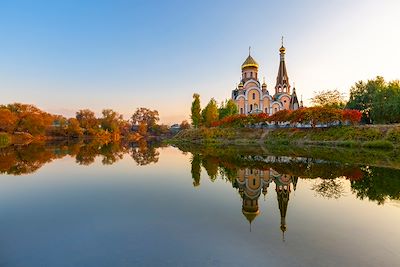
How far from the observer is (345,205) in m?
11.4

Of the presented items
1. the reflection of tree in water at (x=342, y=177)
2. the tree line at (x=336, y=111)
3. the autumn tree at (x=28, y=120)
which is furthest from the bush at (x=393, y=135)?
the autumn tree at (x=28, y=120)

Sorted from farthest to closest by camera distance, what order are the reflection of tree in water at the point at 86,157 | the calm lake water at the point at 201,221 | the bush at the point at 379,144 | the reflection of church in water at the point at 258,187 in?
the bush at the point at 379,144
the reflection of tree in water at the point at 86,157
the reflection of church in water at the point at 258,187
the calm lake water at the point at 201,221

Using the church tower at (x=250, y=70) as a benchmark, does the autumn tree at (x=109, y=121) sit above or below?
below

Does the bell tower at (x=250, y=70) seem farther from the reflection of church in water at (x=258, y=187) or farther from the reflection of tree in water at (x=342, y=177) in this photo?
the reflection of church in water at (x=258, y=187)

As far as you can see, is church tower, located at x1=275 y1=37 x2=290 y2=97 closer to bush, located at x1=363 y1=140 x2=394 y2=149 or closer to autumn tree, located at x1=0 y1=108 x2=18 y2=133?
bush, located at x1=363 y1=140 x2=394 y2=149

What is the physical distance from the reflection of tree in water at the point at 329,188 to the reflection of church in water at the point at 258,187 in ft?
4.00

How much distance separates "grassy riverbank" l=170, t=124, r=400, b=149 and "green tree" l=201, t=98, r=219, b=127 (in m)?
3.89

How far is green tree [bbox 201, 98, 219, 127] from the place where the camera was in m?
64.2

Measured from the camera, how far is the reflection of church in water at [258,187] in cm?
1059

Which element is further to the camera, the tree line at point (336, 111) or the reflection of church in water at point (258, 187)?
the tree line at point (336, 111)

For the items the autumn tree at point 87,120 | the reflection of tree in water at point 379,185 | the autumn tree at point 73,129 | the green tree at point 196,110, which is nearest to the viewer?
the reflection of tree in water at point 379,185

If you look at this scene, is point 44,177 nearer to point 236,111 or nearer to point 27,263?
point 27,263

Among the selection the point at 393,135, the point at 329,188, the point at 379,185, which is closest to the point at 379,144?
the point at 393,135

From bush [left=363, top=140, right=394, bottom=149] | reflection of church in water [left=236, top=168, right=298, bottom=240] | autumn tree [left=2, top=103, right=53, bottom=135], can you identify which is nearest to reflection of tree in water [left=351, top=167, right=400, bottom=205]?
reflection of church in water [left=236, top=168, right=298, bottom=240]
